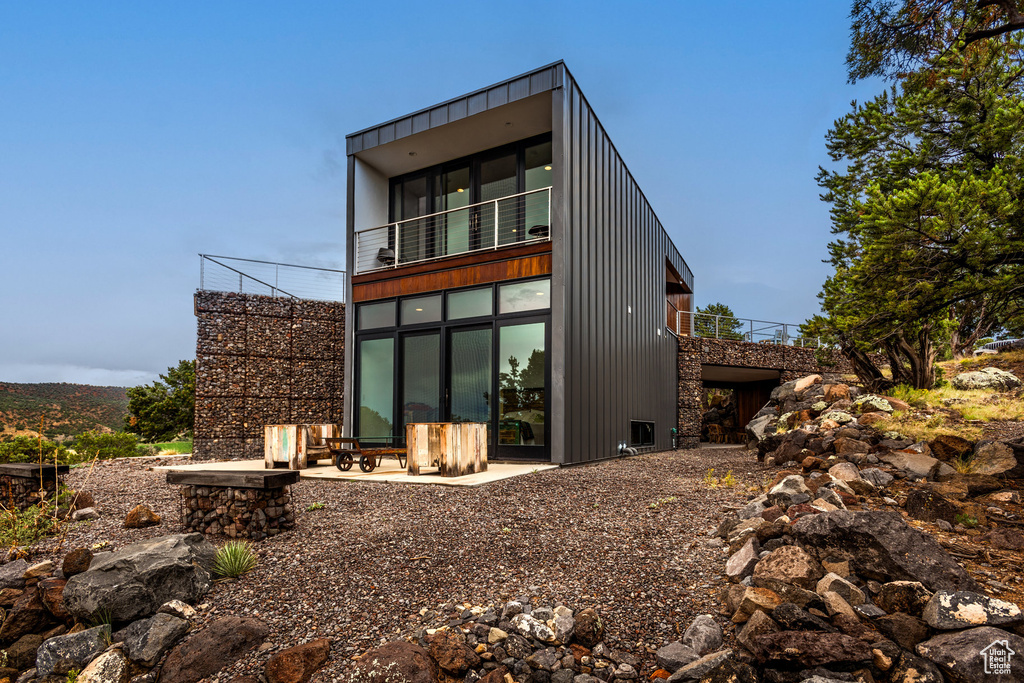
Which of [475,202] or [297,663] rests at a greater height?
[475,202]

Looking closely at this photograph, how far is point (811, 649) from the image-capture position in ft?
8.02

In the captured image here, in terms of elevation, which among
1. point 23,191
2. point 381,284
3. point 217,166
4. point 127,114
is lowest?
point 381,284

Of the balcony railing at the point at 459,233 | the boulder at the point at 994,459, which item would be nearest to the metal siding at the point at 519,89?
the balcony railing at the point at 459,233

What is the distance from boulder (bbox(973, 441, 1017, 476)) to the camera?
4469 mm

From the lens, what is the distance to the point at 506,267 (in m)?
8.95

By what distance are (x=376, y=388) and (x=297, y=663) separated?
7760mm

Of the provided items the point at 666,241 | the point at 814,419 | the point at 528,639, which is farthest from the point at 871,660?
the point at 666,241

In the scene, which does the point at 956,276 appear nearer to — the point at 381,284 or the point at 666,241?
the point at 381,284

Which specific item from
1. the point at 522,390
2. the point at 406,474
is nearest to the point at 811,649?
the point at 406,474

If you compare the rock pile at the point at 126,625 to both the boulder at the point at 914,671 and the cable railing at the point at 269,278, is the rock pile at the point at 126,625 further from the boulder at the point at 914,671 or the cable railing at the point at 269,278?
the cable railing at the point at 269,278

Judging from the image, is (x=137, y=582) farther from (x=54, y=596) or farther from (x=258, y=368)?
(x=258, y=368)

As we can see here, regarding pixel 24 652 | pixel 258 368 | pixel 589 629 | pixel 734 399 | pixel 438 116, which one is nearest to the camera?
pixel 589 629

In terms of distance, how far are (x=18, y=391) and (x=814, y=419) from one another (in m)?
34.8

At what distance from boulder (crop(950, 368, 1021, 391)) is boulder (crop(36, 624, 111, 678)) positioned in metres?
14.3
